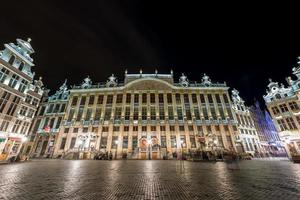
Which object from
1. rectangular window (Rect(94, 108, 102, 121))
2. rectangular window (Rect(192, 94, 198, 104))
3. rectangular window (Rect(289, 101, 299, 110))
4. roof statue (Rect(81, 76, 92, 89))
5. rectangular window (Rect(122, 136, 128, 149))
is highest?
roof statue (Rect(81, 76, 92, 89))

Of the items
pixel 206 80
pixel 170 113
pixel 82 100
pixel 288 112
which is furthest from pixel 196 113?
pixel 82 100

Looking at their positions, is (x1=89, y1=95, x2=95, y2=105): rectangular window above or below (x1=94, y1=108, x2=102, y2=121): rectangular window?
above

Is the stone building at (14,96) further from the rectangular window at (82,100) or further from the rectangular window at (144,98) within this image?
the rectangular window at (144,98)

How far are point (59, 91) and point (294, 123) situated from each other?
2439 inches

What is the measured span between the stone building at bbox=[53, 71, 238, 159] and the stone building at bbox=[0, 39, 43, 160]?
9867 millimetres

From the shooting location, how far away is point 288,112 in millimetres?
30203

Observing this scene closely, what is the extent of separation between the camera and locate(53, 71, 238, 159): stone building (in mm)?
34094

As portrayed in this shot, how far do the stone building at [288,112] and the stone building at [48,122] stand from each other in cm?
5451

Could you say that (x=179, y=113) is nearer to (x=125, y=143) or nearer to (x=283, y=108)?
(x=125, y=143)

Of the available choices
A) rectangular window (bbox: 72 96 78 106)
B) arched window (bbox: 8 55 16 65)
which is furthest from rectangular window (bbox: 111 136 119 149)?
arched window (bbox: 8 55 16 65)

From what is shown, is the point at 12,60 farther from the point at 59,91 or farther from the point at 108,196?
the point at 108,196

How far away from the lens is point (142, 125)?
3694 centimetres

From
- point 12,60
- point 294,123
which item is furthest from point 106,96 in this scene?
point 294,123

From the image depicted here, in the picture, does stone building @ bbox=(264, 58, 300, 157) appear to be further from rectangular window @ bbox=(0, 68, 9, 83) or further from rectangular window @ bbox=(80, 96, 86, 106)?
rectangular window @ bbox=(0, 68, 9, 83)
